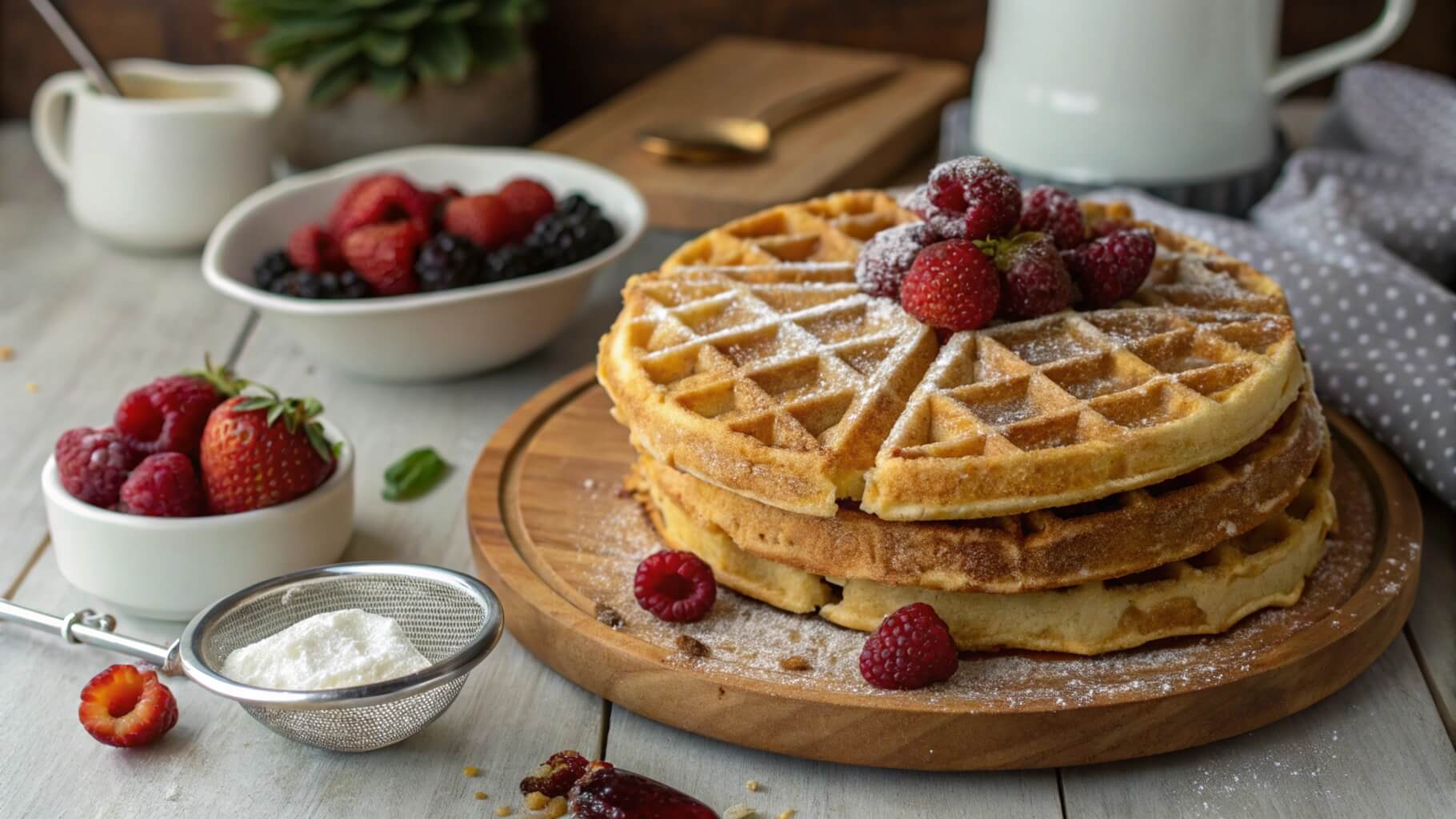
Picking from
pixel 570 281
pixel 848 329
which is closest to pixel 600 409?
pixel 570 281

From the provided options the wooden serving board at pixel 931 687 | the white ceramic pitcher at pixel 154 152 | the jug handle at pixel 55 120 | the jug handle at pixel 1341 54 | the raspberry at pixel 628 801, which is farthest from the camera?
the jug handle at pixel 55 120

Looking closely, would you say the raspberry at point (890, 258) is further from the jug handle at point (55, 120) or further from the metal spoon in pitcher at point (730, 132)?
the jug handle at point (55, 120)

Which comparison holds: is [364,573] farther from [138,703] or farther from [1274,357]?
[1274,357]

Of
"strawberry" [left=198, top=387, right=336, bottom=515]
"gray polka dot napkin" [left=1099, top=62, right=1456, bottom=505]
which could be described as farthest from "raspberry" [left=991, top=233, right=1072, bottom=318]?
"strawberry" [left=198, top=387, right=336, bottom=515]

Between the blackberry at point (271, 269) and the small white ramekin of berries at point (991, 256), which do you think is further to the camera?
the blackberry at point (271, 269)

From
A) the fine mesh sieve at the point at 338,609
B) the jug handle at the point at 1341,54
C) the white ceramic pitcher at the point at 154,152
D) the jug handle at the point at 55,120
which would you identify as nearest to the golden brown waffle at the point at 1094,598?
the fine mesh sieve at the point at 338,609

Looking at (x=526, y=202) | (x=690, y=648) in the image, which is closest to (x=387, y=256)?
(x=526, y=202)

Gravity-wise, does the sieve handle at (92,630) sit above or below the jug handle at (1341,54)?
below
